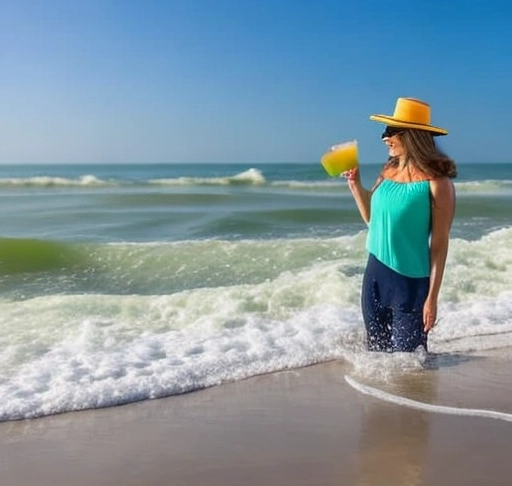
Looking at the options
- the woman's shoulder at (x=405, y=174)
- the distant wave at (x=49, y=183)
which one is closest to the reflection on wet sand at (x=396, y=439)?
the woman's shoulder at (x=405, y=174)

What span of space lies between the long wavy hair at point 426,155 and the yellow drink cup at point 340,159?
0.31 metres

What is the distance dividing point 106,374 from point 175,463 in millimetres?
1418

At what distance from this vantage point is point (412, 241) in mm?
3975

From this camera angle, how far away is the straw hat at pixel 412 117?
3852 millimetres

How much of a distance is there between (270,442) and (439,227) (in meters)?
1.45

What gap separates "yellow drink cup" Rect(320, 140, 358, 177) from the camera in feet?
13.4

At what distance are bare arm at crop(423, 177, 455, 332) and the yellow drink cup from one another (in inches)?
19.5

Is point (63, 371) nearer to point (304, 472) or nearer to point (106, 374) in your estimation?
point (106, 374)

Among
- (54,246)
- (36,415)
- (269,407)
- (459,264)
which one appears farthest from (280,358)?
(54,246)

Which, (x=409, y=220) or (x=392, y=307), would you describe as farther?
(x=392, y=307)

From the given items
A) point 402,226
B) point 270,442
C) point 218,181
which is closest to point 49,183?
point 218,181

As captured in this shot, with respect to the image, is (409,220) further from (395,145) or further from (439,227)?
(395,145)

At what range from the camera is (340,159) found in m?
4.09

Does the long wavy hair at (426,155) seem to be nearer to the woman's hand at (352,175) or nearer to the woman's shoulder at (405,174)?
the woman's shoulder at (405,174)
